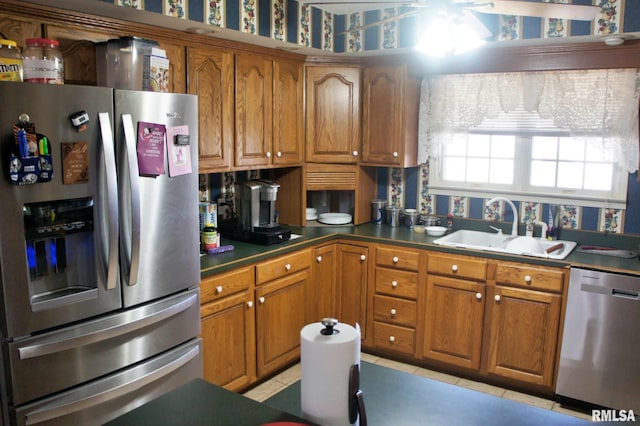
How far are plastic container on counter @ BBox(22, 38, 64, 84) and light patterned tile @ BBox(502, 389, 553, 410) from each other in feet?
9.81

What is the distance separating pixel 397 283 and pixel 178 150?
1.91m

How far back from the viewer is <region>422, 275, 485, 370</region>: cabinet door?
3.55 m

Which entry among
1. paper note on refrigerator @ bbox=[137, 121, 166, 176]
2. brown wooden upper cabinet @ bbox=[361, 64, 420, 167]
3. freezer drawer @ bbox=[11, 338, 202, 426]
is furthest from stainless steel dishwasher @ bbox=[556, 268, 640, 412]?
paper note on refrigerator @ bbox=[137, 121, 166, 176]

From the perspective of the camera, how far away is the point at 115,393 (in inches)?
92.4

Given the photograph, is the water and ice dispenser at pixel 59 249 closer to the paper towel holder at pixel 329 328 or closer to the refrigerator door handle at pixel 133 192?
the refrigerator door handle at pixel 133 192

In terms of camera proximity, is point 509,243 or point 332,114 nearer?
point 509,243

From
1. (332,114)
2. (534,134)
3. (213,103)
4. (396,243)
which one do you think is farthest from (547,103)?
(213,103)

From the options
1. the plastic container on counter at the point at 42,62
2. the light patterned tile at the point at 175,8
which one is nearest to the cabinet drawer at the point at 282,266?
the light patterned tile at the point at 175,8

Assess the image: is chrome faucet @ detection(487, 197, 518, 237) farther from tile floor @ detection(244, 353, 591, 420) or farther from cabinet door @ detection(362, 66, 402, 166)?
tile floor @ detection(244, 353, 591, 420)

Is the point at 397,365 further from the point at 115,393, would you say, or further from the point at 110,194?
the point at 110,194

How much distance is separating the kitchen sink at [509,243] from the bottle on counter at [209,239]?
56.8 inches

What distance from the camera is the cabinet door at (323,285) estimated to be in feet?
12.6

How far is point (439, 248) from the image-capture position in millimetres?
3617

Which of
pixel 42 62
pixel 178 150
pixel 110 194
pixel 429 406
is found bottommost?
pixel 429 406
